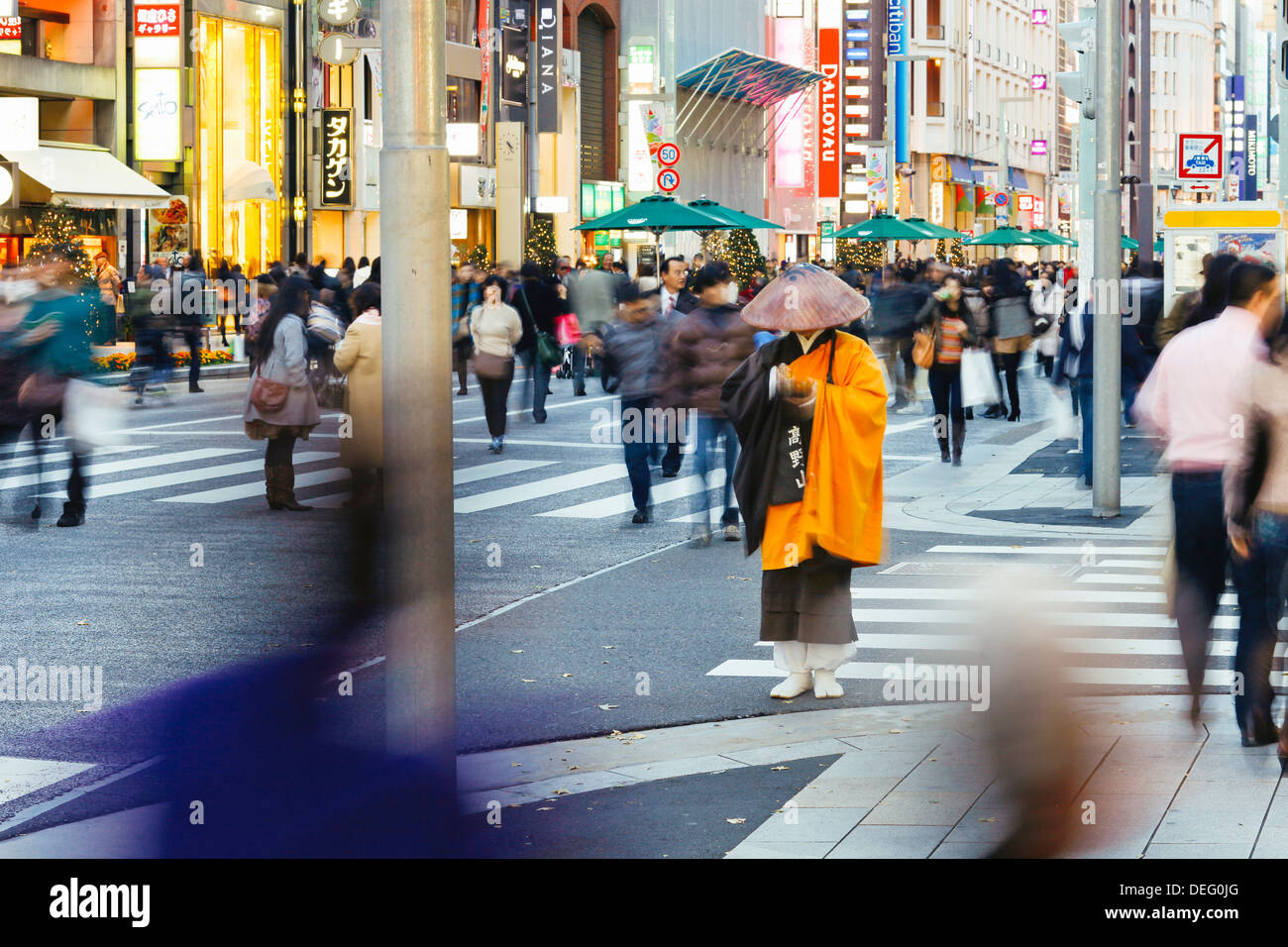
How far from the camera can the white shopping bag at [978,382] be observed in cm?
2488

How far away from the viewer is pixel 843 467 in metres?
8.01

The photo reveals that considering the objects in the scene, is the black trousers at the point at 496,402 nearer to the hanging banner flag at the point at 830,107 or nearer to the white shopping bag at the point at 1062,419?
the white shopping bag at the point at 1062,419

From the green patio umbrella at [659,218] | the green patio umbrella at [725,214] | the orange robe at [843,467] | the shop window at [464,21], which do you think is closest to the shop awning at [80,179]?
the green patio umbrella at [659,218]

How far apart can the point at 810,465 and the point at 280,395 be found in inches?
288

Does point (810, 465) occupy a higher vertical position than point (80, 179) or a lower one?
lower

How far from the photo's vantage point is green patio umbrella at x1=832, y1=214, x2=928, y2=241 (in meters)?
39.9

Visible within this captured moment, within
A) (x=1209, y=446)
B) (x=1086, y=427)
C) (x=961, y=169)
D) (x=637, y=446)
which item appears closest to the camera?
(x=1209, y=446)

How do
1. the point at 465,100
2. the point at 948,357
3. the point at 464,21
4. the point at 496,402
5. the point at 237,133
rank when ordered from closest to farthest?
the point at 496,402
the point at 948,357
the point at 237,133
the point at 464,21
the point at 465,100

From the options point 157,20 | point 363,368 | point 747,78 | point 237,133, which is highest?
point 747,78

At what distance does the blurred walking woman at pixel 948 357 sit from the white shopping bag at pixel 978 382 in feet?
14.0

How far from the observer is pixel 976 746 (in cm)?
480

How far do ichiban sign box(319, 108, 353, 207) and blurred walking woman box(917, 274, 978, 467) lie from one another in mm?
21898

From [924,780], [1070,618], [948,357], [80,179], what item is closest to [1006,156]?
[80,179]

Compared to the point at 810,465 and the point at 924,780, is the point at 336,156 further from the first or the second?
the point at 924,780
